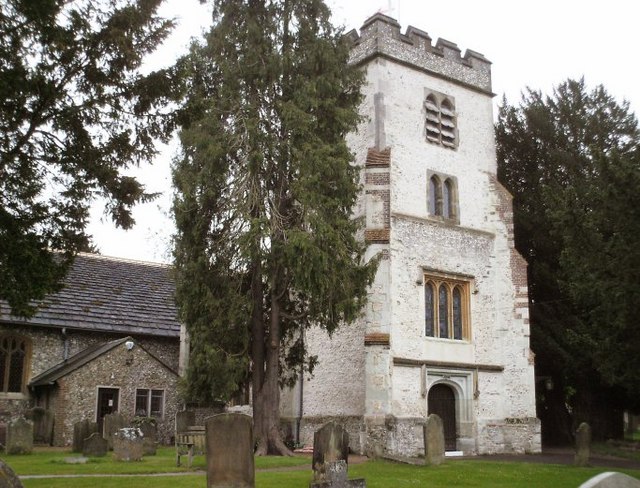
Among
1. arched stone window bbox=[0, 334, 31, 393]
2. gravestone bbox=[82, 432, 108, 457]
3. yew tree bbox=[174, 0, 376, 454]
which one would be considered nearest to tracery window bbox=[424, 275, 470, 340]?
yew tree bbox=[174, 0, 376, 454]

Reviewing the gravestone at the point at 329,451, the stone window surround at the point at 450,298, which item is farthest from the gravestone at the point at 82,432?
the stone window surround at the point at 450,298

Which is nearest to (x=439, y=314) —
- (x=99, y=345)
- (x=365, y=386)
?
(x=365, y=386)

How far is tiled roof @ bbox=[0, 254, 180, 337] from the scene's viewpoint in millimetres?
24250

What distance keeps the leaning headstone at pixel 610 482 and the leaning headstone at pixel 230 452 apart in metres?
5.99

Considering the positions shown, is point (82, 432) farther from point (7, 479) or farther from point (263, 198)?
point (7, 479)

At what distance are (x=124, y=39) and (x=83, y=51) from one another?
74cm

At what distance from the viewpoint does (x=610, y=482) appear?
5500 millimetres

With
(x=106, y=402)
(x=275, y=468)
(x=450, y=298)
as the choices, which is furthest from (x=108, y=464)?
(x=450, y=298)

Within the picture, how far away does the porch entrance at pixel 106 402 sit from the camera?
71.8 feet

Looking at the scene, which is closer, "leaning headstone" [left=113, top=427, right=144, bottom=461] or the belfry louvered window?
"leaning headstone" [left=113, top=427, right=144, bottom=461]

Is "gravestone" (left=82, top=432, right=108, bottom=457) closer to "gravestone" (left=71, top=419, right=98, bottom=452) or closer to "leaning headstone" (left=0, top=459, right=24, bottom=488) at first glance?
"gravestone" (left=71, top=419, right=98, bottom=452)

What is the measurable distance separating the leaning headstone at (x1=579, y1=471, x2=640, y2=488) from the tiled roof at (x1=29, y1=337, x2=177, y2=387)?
738 inches

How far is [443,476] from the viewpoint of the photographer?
1359 cm

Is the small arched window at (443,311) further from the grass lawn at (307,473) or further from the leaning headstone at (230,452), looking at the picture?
the leaning headstone at (230,452)
